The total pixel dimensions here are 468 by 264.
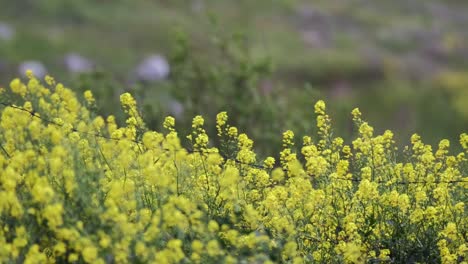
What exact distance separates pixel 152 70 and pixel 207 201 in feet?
62.7

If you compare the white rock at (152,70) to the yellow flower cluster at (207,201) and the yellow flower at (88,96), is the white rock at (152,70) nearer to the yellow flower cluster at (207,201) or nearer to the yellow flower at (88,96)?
the yellow flower at (88,96)

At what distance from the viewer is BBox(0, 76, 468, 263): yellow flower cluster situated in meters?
5.29

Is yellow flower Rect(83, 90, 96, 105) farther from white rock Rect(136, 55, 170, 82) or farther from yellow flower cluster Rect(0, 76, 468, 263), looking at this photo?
white rock Rect(136, 55, 170, 82)

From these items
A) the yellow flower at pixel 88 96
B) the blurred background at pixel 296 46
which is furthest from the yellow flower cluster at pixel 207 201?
the blurred background at pixel 296 46

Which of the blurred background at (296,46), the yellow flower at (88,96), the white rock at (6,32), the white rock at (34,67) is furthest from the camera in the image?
the white rock at (6,32)

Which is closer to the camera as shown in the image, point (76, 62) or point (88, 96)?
point (88, 96)

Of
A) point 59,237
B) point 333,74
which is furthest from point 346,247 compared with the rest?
point 333,74

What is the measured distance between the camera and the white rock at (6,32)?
2683 cm

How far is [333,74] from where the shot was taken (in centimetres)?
2714

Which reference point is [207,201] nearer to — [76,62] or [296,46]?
[76,62]

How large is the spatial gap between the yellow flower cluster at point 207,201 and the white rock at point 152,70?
17295 mm

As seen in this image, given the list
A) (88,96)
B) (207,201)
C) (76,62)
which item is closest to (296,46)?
(76,62)

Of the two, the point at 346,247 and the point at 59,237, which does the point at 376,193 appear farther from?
the point at 59,237

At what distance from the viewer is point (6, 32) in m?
27.0
